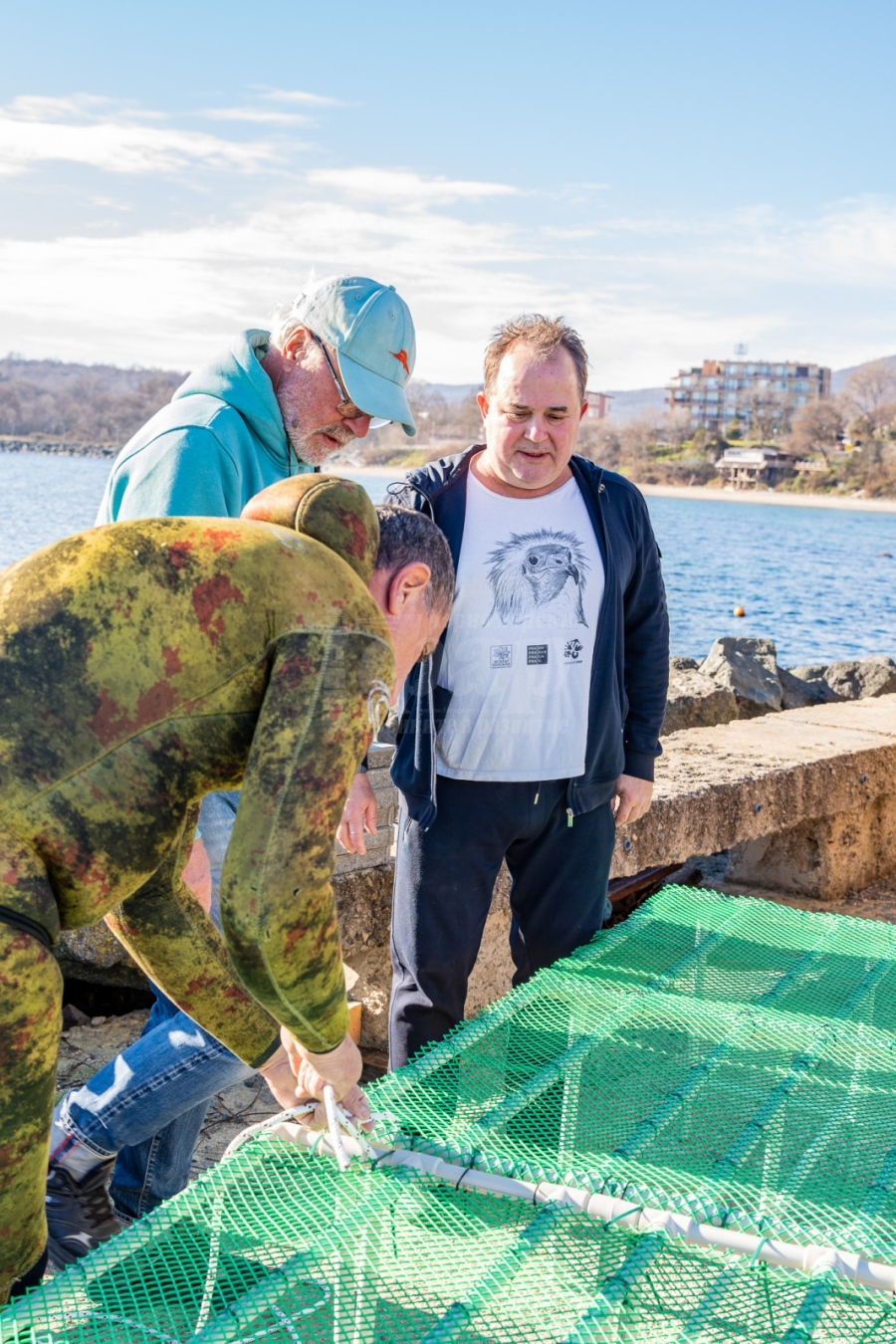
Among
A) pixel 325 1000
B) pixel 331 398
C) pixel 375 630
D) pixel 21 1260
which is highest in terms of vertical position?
pixel 331 398

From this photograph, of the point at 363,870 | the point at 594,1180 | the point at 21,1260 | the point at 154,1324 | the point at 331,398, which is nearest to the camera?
the point at 154,1324

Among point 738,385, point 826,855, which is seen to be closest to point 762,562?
point 826,855

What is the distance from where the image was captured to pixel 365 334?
3002mm

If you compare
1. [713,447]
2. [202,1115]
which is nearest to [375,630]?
[202,1115]

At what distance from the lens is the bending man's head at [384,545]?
1907 millimetres

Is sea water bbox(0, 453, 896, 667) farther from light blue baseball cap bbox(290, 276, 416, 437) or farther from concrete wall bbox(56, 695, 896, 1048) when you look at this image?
light blue baseball cap bbox(290, 276, 416, 437)

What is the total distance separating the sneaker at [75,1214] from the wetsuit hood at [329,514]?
146 centimetres

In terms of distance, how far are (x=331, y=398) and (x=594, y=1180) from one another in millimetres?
1885

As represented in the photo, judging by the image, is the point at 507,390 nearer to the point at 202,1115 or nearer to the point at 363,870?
the point at 363,870

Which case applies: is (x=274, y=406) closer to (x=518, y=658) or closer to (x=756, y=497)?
(x=518, y=658)

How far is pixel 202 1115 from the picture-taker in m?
2.89

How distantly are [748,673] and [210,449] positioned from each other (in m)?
9.42

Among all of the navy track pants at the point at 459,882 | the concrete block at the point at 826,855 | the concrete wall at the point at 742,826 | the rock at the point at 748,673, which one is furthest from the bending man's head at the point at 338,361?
the rock at the point at 748,673

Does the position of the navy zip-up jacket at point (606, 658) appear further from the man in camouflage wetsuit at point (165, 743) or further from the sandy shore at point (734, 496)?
the sandy shore at point (734, 496)
